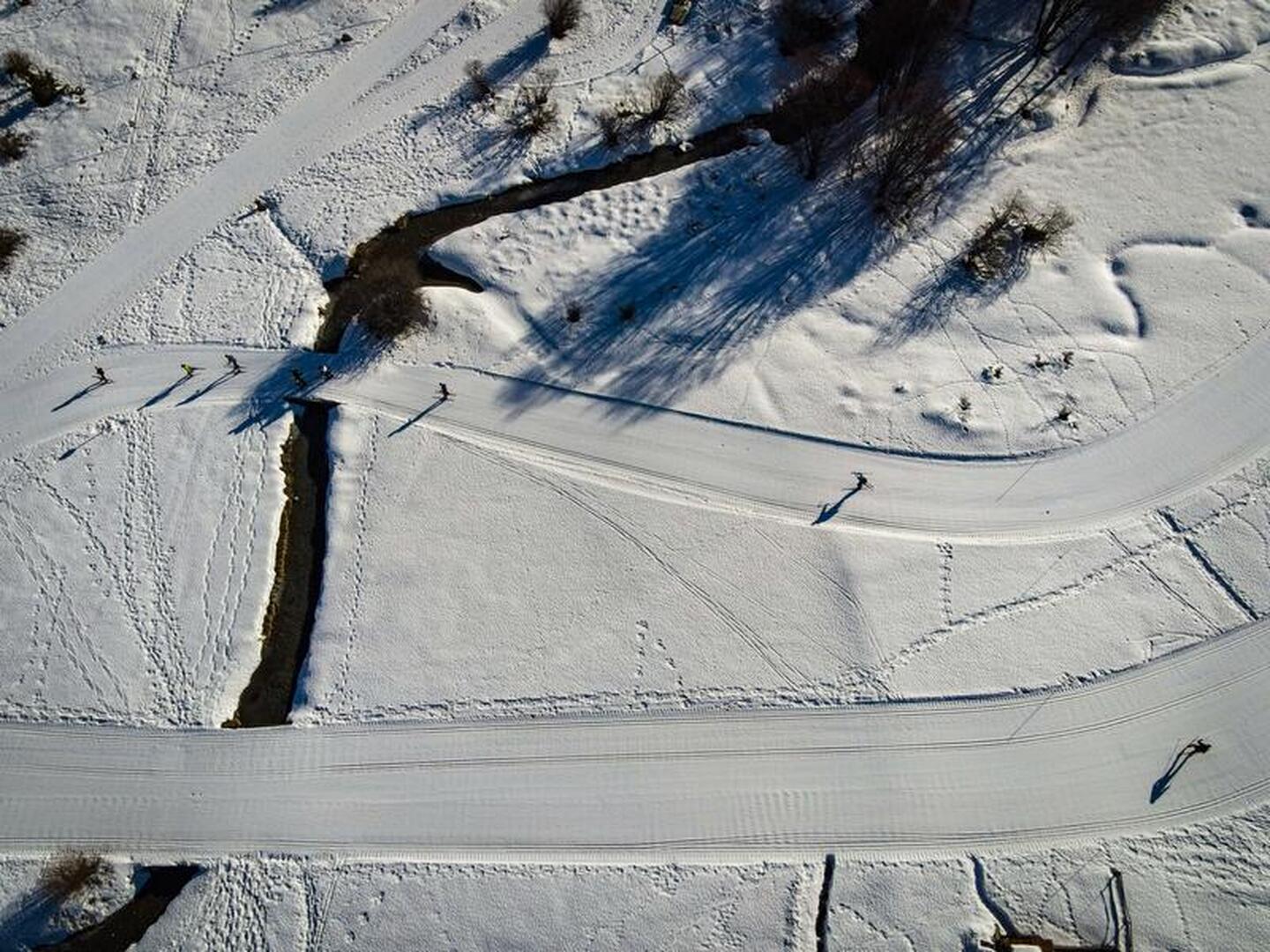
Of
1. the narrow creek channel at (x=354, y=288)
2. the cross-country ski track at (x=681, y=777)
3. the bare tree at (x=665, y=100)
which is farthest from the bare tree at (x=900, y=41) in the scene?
the cross-country ski track at (x=681, y=777)

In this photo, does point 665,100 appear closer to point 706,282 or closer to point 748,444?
point 706,282

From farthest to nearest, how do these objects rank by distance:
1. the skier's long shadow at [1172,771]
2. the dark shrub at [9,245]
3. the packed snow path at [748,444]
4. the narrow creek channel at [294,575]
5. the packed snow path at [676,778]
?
1. the dark shrub at [9,245]
2. the packed snow path at [748,444]
3. the narrow creek channel at [294,575]
4. the skier's long shadow at [1172,771]
5. the packed snow path at [676,778]

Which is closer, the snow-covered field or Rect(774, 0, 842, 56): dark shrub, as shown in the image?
the snow-covered field

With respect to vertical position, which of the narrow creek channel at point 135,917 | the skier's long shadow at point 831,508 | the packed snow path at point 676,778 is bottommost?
the narrow creek channel at point 135,917

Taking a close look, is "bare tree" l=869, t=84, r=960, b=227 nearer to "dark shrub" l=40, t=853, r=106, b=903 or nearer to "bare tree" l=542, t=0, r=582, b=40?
"bare tree" l=542, t=0, r=582, b=40

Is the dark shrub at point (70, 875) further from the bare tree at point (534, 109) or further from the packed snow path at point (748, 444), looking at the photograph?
the bare tree at point (534, 109)

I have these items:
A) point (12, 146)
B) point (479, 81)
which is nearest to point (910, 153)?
point (479, 81)

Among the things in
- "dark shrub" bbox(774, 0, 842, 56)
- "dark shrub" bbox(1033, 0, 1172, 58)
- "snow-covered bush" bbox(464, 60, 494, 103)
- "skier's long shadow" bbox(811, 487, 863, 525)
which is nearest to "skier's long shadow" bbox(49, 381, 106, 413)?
"snow-covered bush" bbox(464, 60, 494, 103)
